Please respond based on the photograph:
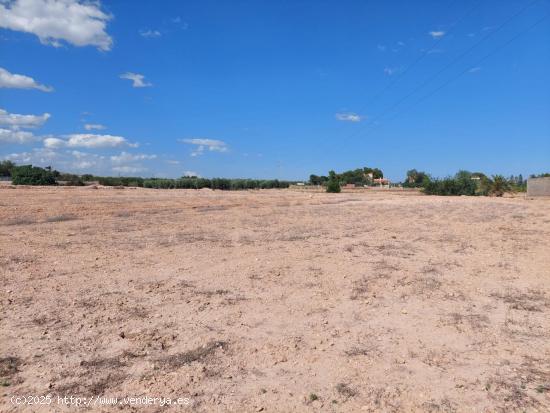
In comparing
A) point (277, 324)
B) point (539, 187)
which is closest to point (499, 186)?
point (539, 187)

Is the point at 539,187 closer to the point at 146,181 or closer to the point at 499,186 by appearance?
the point at 499,186

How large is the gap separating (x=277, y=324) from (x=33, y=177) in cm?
5806

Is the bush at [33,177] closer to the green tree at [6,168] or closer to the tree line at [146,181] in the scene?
the tree line at [146,181]

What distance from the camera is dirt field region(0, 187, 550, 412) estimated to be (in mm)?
3525

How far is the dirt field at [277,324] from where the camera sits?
11.6 feet

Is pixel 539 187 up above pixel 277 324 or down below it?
above

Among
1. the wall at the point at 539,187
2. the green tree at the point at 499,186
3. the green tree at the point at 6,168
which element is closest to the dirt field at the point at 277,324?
the wall at the point at 539,187

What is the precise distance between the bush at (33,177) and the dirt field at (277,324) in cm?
4952

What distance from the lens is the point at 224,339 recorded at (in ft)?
15.0

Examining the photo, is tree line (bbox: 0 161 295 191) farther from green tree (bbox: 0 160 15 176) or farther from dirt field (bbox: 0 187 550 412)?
dirt field (bbox: 0 187 550 412)

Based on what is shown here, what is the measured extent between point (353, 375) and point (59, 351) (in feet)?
8.78

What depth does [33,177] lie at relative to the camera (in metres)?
54.8

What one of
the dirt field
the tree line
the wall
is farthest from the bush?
the wall

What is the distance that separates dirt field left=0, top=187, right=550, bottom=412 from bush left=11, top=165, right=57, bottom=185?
49.5m
